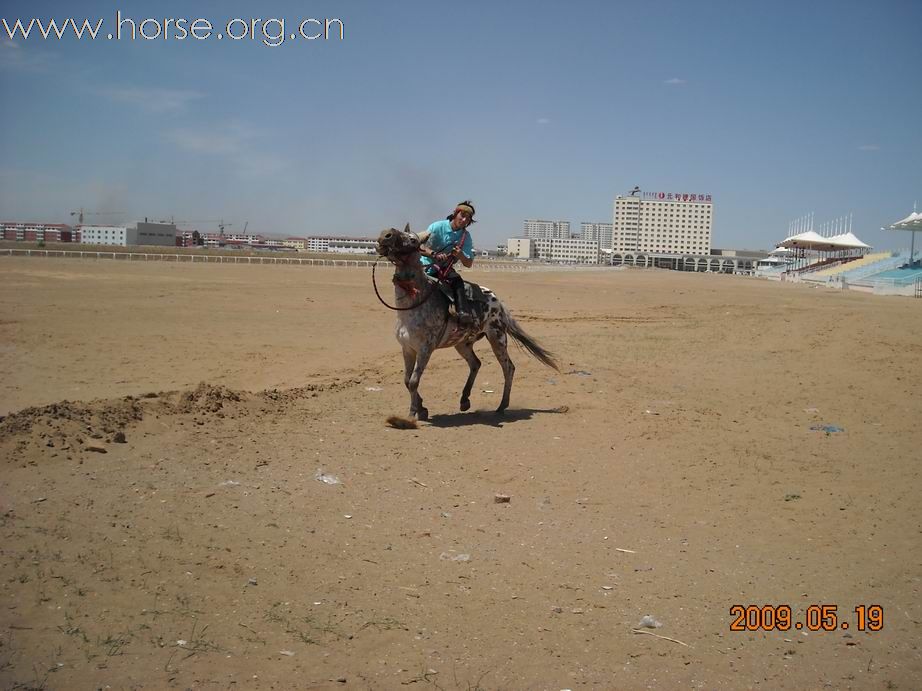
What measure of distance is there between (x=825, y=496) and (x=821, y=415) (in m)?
3.61

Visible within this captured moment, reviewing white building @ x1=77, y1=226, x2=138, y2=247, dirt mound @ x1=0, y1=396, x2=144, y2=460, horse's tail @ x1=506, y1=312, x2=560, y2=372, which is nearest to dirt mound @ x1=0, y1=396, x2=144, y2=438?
dirt mound @ x1=0, y1=396, x2=144, y2=460

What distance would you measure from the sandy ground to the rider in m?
1.85

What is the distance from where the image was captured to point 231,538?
18.6ft

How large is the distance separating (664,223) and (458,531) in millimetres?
188199

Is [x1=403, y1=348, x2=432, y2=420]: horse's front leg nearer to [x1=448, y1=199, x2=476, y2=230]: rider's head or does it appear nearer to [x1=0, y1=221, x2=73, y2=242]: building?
[x1=448, y1=199, x2=476, y2=230]: rider's head

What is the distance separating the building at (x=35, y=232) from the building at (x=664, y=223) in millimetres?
121747

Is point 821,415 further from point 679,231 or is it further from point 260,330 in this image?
point 679,231

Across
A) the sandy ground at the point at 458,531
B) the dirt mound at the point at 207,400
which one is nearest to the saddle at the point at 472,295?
the sandy ground at the point at 458,531

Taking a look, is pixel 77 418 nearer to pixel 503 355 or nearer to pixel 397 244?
pixel 397 244

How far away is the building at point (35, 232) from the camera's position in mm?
161200

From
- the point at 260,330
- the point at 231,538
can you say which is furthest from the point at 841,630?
the point at 260,330
